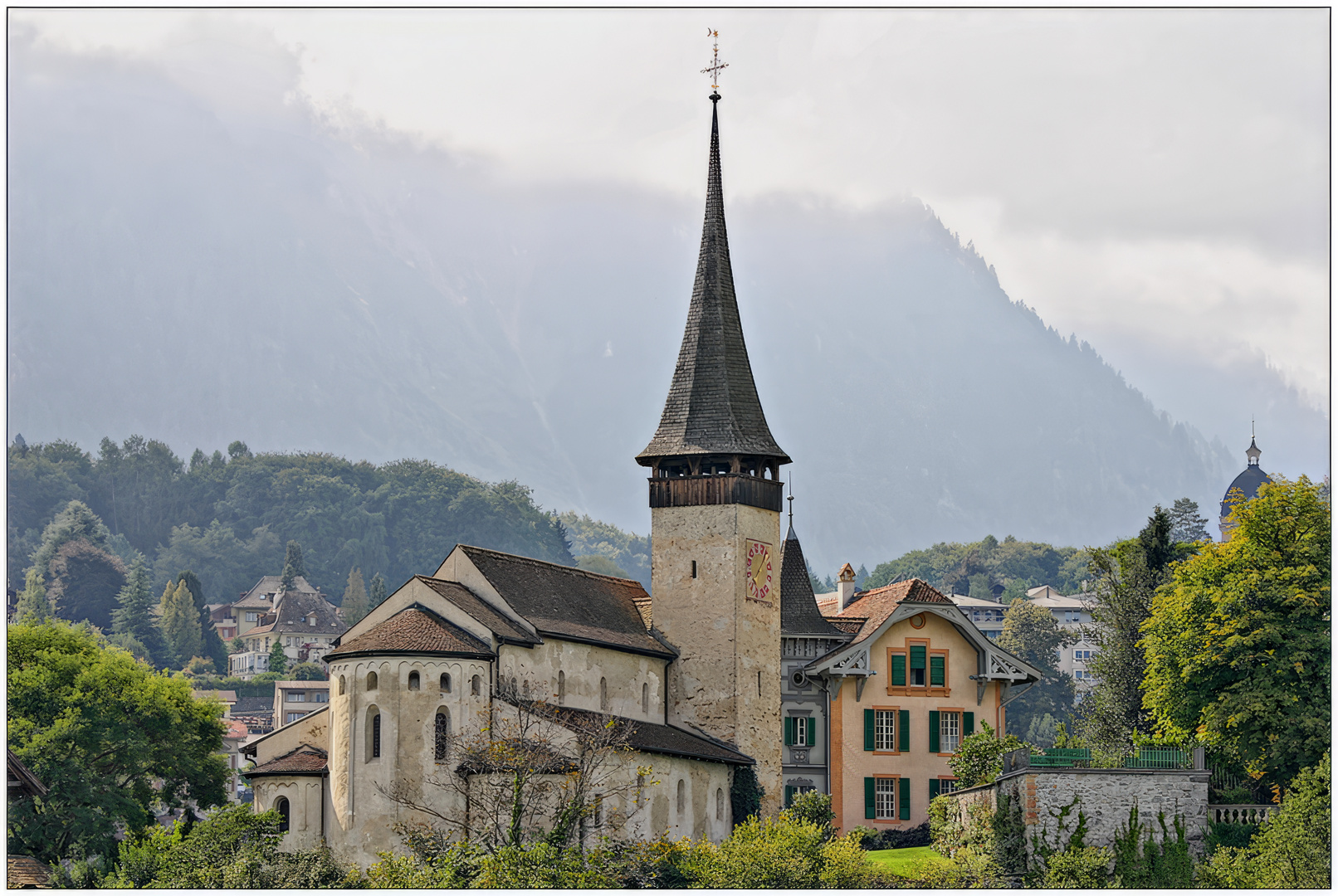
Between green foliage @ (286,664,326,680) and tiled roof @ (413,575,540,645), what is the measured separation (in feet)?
399

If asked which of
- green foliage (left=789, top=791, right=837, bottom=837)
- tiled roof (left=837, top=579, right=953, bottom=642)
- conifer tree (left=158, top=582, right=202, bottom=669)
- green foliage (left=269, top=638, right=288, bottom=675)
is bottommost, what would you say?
green foliage (left=789, top=791, right=837, bottom=837)

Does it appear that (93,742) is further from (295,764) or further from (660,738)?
(660,738)

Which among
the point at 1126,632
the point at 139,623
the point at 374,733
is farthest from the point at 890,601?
the point at 139,623

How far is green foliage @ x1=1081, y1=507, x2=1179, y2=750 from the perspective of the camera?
68.5 metres

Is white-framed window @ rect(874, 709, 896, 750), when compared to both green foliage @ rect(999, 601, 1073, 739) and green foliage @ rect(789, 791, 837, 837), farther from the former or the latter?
green foliage @ rect(999, 601, 1073, 739)

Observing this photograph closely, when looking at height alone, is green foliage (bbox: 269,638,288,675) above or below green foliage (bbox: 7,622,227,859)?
above

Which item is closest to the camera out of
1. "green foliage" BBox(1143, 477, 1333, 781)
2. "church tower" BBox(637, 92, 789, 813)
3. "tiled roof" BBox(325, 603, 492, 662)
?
"green foliage" BBox(1143, 477, 1333, 781)

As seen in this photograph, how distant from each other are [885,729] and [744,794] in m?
10.0

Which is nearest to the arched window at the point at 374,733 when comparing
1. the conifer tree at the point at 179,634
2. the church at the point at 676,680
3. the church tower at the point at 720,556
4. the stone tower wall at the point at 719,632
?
the church at the point at 676,680

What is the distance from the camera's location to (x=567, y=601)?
209 ft

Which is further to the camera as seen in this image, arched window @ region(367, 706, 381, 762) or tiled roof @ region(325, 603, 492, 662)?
tiled roof @ region(325, 603, 492, 662)

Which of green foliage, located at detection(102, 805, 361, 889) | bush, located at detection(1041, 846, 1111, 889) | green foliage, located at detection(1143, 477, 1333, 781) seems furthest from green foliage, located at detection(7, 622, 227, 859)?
green foliage, located at detection(1143, 477, 1333, 781)

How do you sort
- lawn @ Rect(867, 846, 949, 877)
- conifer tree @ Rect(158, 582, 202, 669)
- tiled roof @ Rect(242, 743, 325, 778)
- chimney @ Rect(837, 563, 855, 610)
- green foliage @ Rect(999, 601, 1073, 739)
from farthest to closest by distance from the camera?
conifer tree @ Rect(158, 582, 202, 669), green foliage @ Rect(999, 601, 1073, 739), chimney @ Rect(837, 563, 855, 610), lawn @ Rect(867, 846, 949, 877), tiled roof @ Rect(242, 743, 325, 778)

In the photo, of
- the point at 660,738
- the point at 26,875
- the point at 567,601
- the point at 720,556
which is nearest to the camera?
the point at 26,875
